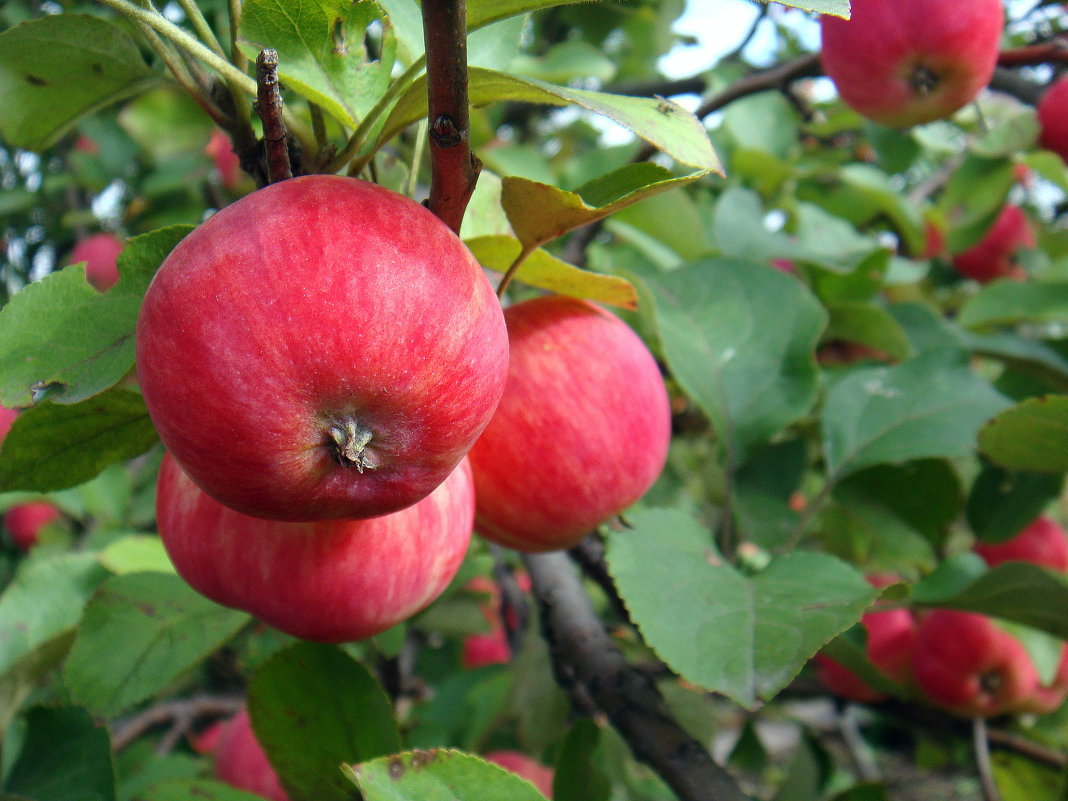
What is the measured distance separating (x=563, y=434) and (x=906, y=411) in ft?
1.63

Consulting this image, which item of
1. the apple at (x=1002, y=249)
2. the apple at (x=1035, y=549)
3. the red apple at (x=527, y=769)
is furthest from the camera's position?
the apple at (x=1002, y=249)

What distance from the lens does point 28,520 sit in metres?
1.97

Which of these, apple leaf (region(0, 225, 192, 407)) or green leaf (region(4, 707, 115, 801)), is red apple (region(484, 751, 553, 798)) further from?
apple leaf (region(0, 225, 192, 407))

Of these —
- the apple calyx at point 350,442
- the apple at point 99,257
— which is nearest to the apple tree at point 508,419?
the apple calyx at point 350,442

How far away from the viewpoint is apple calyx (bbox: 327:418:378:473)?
400mm

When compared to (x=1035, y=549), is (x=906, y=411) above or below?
above

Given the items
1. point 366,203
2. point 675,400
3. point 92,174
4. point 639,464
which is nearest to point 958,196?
point 675,400

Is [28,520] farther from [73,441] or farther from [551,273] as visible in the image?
[551,273]

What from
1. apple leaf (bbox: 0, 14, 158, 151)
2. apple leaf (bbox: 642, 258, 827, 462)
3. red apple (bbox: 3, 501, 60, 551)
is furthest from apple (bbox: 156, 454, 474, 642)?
red apple (bbox: 3, 501, 60, 551)

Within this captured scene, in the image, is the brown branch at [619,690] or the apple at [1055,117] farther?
the apple at [1055,117]

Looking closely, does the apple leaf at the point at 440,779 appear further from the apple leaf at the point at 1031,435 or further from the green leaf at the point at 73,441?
the apple leaf at the point at 1031,435

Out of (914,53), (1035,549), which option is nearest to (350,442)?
(914,53)

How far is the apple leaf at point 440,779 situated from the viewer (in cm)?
47

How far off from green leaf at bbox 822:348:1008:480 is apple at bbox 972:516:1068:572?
0.37m
